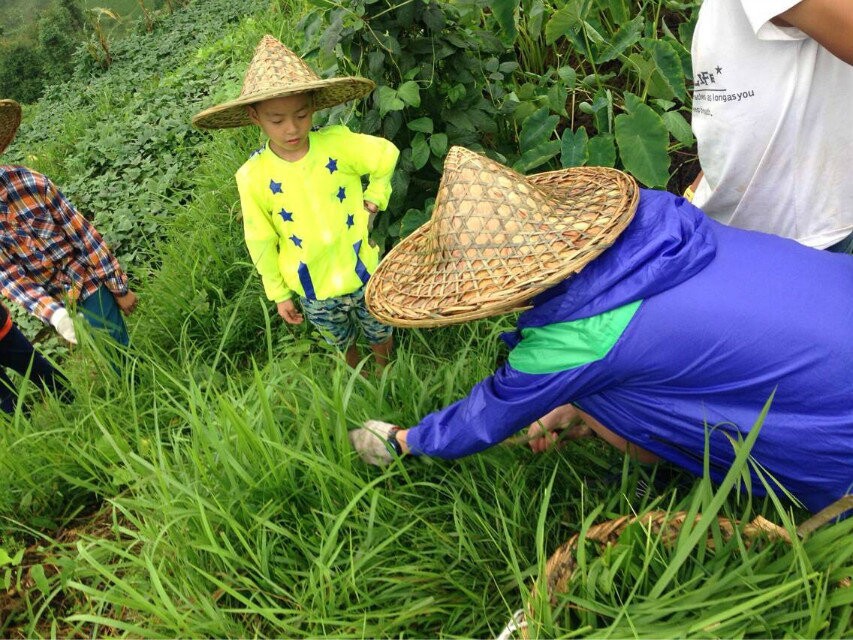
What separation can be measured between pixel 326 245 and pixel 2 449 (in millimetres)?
1136

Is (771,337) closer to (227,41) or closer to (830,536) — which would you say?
(830,536)

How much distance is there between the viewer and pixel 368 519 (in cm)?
155

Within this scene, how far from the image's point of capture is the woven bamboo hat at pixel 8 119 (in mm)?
2404

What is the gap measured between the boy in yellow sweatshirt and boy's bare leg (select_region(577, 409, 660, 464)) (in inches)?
36.0

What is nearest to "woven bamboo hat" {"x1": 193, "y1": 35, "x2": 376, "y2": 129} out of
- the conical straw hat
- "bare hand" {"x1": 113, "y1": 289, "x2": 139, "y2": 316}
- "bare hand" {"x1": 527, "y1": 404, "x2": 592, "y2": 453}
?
the conical straw hat

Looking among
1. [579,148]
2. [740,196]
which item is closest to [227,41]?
[579,148]

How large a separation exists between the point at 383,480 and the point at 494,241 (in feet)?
2.52

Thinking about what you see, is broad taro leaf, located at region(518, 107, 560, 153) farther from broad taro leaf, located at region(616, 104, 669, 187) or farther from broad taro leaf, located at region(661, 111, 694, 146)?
broad taro leaf, located at region(661, 111, 694, 146)

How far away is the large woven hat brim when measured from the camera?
1797 mm

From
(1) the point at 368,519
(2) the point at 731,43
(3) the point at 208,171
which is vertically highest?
(2) the point at 731,43

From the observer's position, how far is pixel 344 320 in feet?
7.48

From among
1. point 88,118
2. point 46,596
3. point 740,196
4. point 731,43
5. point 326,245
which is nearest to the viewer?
point 731,43

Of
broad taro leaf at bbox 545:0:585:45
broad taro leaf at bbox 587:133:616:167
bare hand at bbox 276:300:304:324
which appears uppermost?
broad taro leaf at bbox 545:0:585:45

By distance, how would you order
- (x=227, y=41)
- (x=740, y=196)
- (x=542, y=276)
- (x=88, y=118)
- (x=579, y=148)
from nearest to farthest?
(x=542, y=276) → (x=740, y=196) → (x=579, y=148) → (x=227, y=41) → (x=88, y=118)
